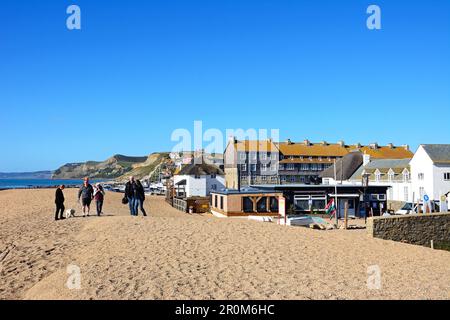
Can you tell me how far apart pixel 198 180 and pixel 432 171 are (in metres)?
33.5

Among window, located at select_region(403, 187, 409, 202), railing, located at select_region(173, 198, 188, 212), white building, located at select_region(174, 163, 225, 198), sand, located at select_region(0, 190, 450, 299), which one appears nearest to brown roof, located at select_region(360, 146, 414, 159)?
window, located at select_region(403, 187, 409, 202)

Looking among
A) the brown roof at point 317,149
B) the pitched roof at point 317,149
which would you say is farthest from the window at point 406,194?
the brown roof at point 317,149

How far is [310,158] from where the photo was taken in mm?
86500

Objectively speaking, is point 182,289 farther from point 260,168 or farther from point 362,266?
point 260,168

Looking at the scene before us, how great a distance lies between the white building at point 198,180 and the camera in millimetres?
66312

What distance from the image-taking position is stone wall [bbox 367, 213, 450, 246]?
22.7m

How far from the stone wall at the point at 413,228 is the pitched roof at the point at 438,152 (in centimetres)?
2842

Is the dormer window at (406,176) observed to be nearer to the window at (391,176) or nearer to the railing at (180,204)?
the window at (391,176)

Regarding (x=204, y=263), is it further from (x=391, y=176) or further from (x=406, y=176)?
(x=391, y=176)

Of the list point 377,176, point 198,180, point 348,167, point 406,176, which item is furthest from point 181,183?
point 406,176

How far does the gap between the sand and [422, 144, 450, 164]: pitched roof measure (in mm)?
35636

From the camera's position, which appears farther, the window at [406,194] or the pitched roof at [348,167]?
Result: the pitched roof at [348,167]

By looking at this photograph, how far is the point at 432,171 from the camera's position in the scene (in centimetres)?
5128
